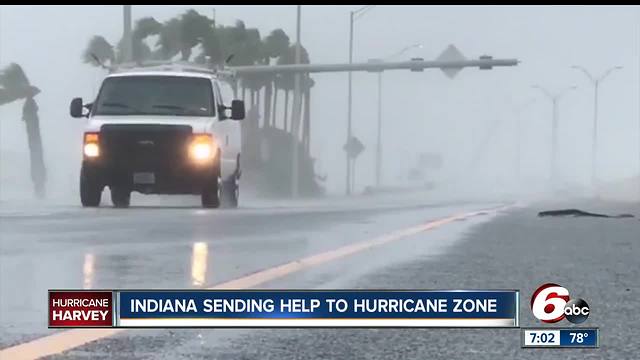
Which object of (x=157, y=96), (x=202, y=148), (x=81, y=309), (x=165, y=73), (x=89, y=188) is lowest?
(x=89, y=188)

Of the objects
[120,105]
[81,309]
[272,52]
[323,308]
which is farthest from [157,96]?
[272,52]

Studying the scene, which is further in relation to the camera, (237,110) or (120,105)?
(120,105)

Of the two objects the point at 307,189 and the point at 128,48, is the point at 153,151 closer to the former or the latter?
the point at 128,48

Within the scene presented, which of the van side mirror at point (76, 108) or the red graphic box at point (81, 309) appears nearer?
the red graphic box at point (81, 309)

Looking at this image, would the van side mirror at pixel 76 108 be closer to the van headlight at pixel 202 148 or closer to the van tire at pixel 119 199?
the van headlight at pixel 202 148

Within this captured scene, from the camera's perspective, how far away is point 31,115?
45.2 metres

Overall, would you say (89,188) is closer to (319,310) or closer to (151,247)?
(151,247)

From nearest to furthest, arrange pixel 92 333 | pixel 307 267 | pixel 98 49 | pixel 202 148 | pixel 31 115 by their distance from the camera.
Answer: pixel 92 333 < pixel 307 267 < pixel 202 148 < pixel 98 49 < pixel 31 115

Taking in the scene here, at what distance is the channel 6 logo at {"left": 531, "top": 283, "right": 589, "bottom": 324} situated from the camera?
516 cm

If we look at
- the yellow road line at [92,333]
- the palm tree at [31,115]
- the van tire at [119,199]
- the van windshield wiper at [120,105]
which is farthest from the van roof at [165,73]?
the palm tree at [31,115]

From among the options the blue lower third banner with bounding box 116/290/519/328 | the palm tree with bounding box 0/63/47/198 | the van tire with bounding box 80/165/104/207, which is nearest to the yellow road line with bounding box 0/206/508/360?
the blue lower third banner with bounding box 116/290/519/328

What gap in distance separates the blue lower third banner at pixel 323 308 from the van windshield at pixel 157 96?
21.2 ft

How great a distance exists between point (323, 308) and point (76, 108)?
638 cm

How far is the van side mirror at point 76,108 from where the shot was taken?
10844mm
